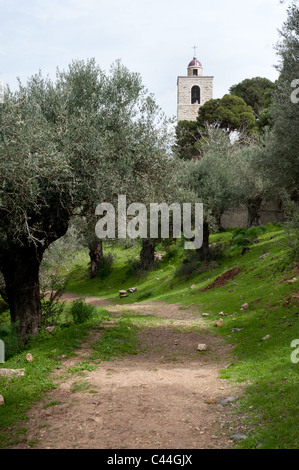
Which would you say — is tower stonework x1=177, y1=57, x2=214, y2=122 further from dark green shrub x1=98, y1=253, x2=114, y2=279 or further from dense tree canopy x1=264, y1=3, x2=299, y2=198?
dense tree canopy x1=264, y1=3, x2=299, y2=198

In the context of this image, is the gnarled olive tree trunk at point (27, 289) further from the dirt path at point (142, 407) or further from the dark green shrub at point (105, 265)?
the dark green shrub at point (105, 265)

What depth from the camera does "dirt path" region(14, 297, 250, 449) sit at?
17.7 feet

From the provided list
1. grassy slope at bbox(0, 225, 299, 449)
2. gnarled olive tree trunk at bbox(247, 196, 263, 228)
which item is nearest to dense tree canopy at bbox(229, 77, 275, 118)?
gnarled olive tree trunk at bbox(247, 196, 263, 228)

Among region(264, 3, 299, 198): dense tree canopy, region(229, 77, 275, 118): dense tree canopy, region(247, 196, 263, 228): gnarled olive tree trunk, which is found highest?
region(229, 77, 275, 118): dense tree canopy

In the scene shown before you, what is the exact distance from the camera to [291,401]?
593cm

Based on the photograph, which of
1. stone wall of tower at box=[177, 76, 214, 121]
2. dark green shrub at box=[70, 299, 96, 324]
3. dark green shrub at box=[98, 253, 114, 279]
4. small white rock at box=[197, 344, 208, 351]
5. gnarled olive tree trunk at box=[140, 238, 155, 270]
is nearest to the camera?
small white rock at box=[197, 344, 208, 351]

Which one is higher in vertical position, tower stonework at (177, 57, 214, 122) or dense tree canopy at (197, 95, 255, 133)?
tower stonework at (177, 57, 214, 122)

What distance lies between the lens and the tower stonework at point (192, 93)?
69.8m

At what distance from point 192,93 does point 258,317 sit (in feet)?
221

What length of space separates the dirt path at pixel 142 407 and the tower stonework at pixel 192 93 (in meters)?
64.1

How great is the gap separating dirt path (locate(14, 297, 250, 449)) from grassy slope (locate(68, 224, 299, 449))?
0.40 metres

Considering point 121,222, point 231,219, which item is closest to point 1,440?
point 121,222

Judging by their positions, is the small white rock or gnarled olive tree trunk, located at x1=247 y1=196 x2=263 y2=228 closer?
the small white rock

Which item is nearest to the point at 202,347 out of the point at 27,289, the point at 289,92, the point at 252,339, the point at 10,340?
the point at 252,339
